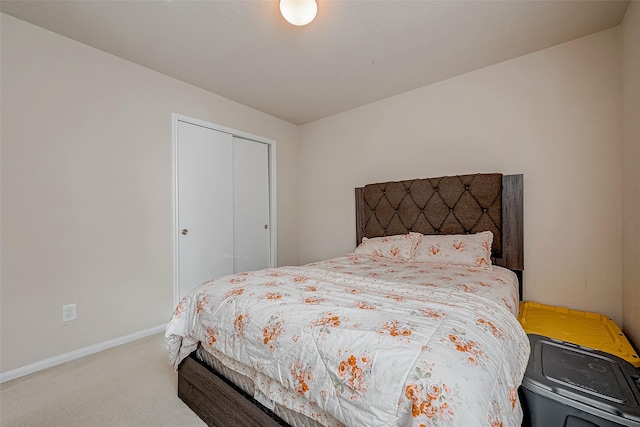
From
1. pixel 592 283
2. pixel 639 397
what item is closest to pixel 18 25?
pixel 639 397

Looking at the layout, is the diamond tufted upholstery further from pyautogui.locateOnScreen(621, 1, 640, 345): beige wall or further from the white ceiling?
the white ceiling

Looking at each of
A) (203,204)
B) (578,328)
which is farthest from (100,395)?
(578,328)

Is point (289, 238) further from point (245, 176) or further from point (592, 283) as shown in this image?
point (592, 283)

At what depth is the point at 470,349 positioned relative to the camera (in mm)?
818

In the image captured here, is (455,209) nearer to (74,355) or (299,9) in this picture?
(299,9)

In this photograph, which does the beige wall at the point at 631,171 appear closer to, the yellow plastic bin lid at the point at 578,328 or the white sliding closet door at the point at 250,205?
the yellow plastic bin lid at the point at 578,328

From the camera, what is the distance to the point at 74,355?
Answer: 6.81 ft

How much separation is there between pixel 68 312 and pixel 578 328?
3610mm

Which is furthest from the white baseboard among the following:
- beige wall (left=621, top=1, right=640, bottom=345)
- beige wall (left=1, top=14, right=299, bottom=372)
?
beige wall (left=621, top=1, right=640, bottom=345)

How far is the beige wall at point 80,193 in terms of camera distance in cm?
187

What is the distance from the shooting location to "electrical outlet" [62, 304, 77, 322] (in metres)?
2.05

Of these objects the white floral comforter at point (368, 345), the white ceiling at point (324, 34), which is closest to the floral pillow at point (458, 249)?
the white floral comforter at point (368, 345)

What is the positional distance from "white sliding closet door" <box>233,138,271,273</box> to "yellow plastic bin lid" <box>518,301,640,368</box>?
2.79 m

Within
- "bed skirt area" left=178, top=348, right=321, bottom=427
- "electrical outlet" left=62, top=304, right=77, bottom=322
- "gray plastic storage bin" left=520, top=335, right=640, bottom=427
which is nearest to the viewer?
"gray plastic storage bin" left=520, top=335, right=640, bottom=427
